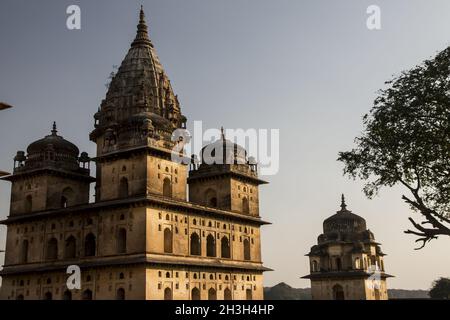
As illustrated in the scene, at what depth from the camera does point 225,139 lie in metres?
44.3

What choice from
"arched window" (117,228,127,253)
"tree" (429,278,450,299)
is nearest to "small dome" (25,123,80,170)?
"arched window" (117,228,127,253)

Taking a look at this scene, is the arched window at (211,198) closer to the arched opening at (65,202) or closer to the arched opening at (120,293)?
the arched opening at (65,202)

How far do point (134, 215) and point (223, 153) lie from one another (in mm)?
11035

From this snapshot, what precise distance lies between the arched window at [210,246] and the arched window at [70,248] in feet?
29.2

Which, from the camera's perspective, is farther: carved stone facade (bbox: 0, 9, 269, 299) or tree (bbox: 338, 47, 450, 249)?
carved stone facade (bbox: 0, 9, 269, 299)

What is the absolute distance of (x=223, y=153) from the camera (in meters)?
43.3

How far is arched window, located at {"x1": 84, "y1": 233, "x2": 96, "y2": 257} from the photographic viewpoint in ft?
120

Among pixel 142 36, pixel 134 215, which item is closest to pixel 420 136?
pixel 134 215

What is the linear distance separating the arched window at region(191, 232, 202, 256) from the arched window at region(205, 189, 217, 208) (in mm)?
5244

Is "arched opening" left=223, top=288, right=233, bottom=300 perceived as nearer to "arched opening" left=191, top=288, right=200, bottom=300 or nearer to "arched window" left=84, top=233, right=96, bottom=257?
"arched opening" left=191, top=288, right=200, bottom=300

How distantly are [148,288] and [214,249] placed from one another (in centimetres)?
760
